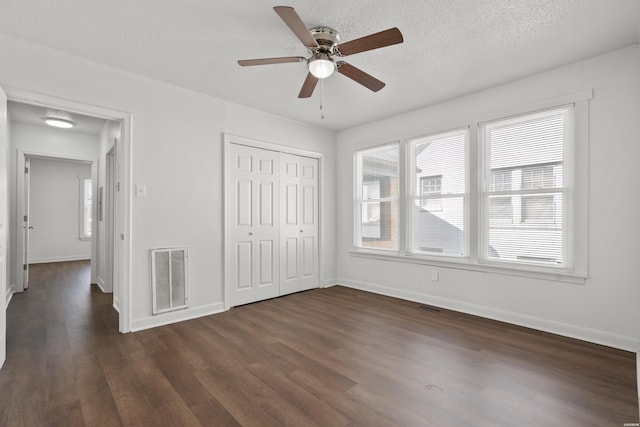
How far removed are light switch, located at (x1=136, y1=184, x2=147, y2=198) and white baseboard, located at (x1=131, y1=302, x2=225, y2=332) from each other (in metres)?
1.31

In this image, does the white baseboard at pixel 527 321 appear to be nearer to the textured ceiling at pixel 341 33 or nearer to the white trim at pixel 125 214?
the textured ceiling at pixel 341 33

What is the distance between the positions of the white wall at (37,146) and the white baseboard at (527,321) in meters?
5.55

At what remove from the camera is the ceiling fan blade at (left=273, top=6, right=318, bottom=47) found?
1.78m

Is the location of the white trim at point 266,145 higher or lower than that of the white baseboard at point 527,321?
higher

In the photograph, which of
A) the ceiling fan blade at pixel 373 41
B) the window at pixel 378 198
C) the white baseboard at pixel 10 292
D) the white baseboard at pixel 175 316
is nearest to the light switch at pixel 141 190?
the white baseboard at pixel 175 316

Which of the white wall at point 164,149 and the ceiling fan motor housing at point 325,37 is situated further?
the white wall at point 164,149

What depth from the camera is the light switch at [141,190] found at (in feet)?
10.7

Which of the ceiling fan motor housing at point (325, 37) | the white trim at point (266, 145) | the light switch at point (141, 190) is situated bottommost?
the light switch at point (141, 190)

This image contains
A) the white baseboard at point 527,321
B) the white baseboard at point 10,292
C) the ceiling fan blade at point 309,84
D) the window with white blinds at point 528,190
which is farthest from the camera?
the white baseboard at point 10,292

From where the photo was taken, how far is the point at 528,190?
10.9 ft

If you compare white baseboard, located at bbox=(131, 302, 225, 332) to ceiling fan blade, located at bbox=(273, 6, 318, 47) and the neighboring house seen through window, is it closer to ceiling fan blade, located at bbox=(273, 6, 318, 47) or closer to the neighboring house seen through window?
the neighboring house seen through window

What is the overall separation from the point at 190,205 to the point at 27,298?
3011 mm

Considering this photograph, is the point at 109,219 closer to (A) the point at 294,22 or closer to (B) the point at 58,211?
(A) the point at 294,22

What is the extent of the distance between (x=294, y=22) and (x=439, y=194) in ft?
9.70
